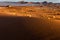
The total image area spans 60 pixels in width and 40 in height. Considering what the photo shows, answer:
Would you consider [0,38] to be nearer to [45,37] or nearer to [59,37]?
[45,37]

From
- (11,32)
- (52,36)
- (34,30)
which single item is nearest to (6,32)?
(11,32)

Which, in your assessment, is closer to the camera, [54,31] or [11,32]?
[11,32]

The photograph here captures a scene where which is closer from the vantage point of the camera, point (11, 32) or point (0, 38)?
point (0, 38)

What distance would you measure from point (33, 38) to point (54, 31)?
1287 mm

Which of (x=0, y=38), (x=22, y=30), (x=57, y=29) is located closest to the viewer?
(x=0, y=38)

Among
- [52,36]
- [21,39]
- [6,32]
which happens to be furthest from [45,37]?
[6,32]

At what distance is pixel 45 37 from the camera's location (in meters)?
5.80

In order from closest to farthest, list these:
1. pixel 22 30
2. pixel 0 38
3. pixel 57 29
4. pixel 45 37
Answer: pixel 0 38
pixel 45 37
pixel 22 30
pixel 57 29

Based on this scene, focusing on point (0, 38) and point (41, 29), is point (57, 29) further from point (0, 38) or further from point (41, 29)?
point (0, 38)

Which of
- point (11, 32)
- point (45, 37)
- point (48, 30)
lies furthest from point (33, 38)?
point (48, 30)

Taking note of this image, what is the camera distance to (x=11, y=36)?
222 inches

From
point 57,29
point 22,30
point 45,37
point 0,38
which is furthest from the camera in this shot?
point 57,29

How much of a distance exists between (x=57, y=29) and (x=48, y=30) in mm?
425

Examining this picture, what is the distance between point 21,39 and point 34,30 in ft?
3.83
